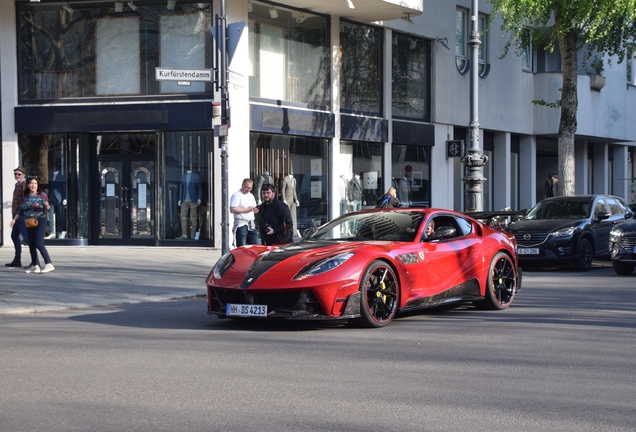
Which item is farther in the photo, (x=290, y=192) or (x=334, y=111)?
(x=334, y=111)

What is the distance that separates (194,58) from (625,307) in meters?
13.6

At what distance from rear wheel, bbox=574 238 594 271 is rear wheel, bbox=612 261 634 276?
1.09 meters

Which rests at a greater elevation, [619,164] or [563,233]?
[619,164]

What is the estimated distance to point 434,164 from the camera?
2975 cm

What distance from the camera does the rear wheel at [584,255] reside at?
18422 millimetres

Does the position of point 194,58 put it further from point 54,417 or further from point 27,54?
point 54,417

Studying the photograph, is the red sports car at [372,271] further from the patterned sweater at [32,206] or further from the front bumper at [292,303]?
the patterned sweater at [32,206]

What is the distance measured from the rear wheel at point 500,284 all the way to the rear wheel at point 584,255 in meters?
7.17

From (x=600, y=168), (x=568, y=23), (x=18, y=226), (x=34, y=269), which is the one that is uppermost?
(x=568, y=23)

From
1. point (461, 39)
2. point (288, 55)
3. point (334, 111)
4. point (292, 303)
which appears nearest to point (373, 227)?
point (292, 303)

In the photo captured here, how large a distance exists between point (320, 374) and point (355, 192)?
1992 cm

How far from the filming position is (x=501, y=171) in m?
34.1

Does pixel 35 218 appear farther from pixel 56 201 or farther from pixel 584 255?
pixel 584 255

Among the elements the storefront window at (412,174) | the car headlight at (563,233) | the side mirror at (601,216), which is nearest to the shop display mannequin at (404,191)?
the storefront window at (412,174)
